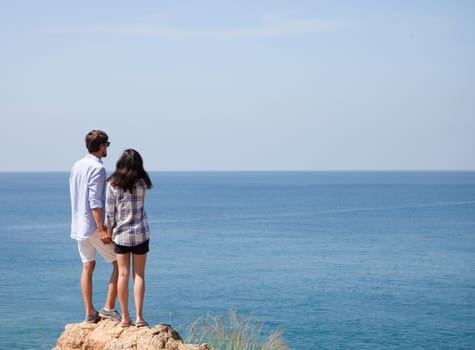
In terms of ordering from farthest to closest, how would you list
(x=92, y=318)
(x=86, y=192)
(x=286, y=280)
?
Answer: (x=286, y=280), (x=92, y=318), (x=86, y=192)

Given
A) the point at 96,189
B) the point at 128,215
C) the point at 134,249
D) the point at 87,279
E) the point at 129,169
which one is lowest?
the point at 87,279

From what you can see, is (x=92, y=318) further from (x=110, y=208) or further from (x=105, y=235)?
(x=110, y=208)

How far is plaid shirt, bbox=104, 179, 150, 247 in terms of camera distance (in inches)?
297

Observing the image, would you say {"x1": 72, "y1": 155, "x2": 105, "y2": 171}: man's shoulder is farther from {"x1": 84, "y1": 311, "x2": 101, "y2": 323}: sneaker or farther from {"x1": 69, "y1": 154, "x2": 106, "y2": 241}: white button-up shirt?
{"x1": 84, "y1": 311, "x2": 101, "y2": 323}: sneaker

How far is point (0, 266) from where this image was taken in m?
40.6

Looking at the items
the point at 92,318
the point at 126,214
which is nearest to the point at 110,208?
the point at 126,214

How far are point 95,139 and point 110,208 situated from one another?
79cm

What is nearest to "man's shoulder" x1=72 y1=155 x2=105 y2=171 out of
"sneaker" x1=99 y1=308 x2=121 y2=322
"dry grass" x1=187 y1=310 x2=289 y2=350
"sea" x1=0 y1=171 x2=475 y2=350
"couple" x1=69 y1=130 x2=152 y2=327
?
"couple" x1=69 y1=130 x2=152 y2=327

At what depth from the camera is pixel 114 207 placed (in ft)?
25.0

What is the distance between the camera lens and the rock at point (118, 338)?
7.68 meters

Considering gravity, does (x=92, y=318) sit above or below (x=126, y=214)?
below

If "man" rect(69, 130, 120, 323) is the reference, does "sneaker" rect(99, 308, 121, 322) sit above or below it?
below

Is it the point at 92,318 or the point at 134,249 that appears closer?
the point at 134,249

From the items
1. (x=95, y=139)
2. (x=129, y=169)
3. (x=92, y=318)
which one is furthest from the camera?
(x=92, y=318)
